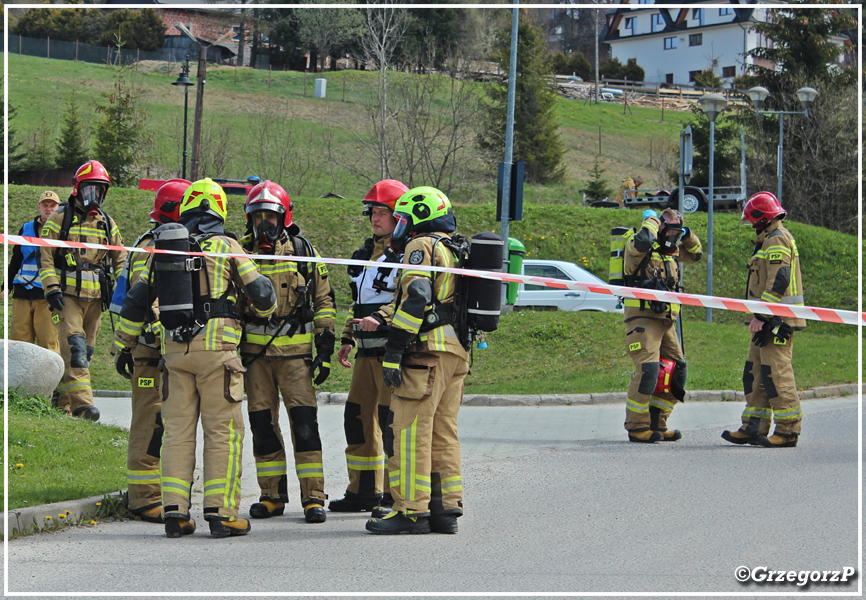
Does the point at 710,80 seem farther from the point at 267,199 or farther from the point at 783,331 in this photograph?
the point at 267,199

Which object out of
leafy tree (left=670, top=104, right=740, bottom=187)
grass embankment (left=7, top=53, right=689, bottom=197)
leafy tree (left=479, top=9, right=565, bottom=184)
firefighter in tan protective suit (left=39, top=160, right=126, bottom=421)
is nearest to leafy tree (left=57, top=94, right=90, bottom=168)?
grass embankment (left=7, top=53, right=689, bottom=197)

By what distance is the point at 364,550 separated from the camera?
5363mm

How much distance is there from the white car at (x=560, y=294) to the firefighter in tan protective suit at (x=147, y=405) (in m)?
13.9

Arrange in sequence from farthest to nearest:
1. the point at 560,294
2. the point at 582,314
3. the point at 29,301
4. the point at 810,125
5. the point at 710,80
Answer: the point at 710,80 → the point at 810,125 → the point at 560,294 → the point at 582,314 → the point at 29,301

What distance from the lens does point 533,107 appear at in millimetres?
49781

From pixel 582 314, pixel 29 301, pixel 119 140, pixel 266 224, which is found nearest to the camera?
pixel 266 224

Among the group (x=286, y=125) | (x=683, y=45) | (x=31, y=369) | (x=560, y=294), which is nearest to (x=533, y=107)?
(x=286, y=125)

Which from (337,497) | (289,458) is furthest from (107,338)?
(337,497)

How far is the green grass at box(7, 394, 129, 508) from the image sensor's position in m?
6.24

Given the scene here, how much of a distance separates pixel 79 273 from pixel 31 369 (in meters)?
1.03

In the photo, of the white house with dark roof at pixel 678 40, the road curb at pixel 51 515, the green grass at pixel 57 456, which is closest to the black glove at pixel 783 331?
the green grass at pixel 57 456

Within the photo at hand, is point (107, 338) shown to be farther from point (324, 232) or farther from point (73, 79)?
point (73, 79)

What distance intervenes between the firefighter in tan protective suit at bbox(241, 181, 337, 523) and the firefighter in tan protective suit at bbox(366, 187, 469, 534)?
690 millimetres

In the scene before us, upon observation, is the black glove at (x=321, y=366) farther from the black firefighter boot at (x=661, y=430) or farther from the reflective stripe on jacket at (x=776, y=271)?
the reflective stripe on jacket at (x=776, y=271)
